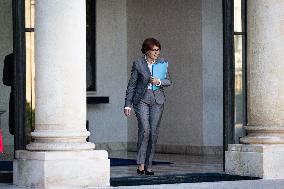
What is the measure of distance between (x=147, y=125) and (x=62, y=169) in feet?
7.19

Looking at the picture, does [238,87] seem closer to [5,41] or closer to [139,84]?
[5,41]

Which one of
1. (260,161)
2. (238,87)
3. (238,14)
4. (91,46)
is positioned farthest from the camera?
(91,46)

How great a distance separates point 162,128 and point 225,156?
19.4ft

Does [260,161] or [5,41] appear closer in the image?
[260,161]

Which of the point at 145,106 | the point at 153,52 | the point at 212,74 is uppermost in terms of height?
the point at 153,52

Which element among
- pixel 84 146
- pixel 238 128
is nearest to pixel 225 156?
pixel 84 146

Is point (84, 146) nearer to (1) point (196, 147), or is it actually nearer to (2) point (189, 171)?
(2) point (189, 171)

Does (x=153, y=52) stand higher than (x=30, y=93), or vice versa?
(x=153, y=52)

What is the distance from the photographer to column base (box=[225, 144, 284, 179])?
47.2ft

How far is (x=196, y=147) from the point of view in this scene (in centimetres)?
2006

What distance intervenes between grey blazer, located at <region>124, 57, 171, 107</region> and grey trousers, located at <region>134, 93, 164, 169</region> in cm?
10

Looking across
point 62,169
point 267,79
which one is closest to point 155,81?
point 267,79

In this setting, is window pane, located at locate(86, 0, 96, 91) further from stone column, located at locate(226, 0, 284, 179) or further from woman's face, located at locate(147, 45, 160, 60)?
stone column, located at locate(226, 0, 284, 179)

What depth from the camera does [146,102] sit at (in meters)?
14.6
